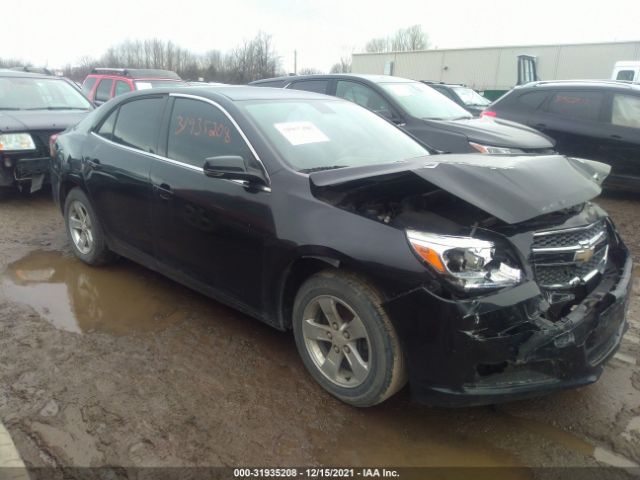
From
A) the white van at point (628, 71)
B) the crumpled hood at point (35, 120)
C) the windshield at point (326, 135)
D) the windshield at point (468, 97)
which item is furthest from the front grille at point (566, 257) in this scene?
the white van at point (628, 71)

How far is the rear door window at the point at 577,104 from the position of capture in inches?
289

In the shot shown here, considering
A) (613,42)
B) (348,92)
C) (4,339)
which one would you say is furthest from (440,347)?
(613,42)

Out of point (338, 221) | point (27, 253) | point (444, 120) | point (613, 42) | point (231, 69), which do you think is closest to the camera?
point (338, 221)

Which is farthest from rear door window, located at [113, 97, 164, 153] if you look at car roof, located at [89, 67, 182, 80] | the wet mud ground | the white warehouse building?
the white warehouse building

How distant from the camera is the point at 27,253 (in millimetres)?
5016

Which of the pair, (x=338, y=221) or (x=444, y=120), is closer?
(x=338, y=221)

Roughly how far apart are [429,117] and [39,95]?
5.65 metres

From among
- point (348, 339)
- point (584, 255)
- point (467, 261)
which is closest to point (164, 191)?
point (348, 339)

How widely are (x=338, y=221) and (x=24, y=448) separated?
187 cm

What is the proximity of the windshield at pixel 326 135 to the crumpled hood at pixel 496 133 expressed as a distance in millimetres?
2308

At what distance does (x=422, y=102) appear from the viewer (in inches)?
268

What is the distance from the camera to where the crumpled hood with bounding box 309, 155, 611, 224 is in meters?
2.33

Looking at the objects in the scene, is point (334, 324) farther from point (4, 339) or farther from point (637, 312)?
point (637, 312)

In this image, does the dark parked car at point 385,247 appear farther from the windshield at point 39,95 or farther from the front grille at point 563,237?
the windshield at point 39,95
